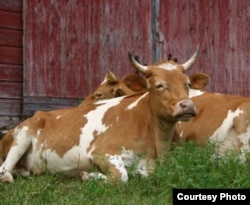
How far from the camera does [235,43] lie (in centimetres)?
1491

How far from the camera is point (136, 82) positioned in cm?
793

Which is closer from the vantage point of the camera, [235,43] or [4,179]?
[4,179]

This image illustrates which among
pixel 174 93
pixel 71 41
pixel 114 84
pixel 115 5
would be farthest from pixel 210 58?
pixel 174 93

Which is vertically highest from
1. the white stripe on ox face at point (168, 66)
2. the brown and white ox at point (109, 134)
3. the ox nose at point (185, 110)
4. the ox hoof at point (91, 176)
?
the white stripe on ox face at point (168, 66)

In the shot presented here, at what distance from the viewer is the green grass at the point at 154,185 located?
565 cm

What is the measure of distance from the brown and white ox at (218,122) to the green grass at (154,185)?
0.75 meters

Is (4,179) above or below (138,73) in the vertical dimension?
below

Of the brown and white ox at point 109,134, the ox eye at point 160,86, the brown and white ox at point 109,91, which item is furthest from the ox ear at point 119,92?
the ox eye at point 160,86

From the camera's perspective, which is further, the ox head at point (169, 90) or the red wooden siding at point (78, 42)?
the red wooden siding at point (78, 42)

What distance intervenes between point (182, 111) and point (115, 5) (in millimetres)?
5963

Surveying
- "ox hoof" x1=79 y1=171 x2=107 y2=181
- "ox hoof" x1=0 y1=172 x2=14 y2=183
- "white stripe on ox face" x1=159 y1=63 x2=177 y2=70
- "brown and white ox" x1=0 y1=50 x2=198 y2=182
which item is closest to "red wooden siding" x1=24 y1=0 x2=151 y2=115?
"brown and white ox" x1=0 y1=50 x2=198 y2=182

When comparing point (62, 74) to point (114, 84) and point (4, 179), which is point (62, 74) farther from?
point (4, 179)

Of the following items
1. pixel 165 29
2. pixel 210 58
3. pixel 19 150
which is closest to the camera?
pixel 19 150

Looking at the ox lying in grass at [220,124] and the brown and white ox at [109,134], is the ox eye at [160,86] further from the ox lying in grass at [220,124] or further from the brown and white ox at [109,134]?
the ox lying in grass at [220,124]
